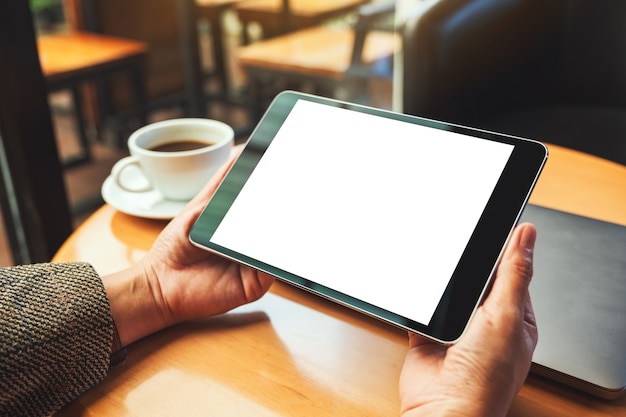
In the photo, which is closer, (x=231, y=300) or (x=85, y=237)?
(x=231, y=300)

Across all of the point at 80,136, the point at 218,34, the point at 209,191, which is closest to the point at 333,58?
the point at 80,136

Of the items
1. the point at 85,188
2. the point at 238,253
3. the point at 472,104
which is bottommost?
the point at 85,188

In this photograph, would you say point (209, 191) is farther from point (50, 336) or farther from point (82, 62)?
point (82, 62)

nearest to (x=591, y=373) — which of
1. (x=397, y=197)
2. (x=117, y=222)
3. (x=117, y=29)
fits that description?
(x=397, y=197)

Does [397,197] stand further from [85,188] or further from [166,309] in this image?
[85,188]

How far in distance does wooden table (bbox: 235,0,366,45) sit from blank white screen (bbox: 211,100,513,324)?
236 centimetres

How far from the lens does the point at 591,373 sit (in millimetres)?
420

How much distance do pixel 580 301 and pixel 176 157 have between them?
42 cm

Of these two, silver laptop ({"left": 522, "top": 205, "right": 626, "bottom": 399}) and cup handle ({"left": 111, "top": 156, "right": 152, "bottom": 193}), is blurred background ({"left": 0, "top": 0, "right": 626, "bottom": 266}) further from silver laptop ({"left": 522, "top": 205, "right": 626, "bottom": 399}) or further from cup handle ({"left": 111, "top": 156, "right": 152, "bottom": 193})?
silver laptop ({"left": 522, "top": 205, "right": 626, "bottom": 399})

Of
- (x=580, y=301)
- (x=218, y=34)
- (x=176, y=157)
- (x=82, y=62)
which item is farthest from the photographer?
(x=218, y=34)

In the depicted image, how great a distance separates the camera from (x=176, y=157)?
64cm

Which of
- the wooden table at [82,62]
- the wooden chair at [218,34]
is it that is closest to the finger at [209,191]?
the wooden table at [82,62]

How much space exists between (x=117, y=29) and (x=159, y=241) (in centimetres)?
236

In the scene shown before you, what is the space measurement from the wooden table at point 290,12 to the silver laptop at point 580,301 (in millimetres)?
2334
